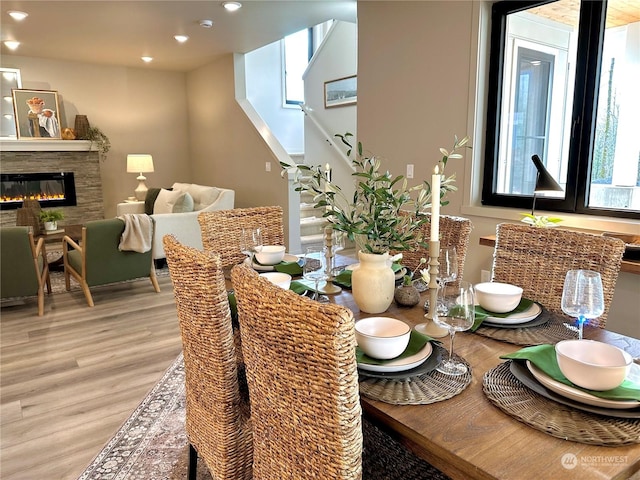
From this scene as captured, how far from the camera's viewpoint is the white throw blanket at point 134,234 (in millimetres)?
3814

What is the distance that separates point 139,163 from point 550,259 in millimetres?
6237

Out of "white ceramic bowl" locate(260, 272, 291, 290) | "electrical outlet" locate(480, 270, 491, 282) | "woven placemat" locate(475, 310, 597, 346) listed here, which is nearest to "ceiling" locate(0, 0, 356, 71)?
"electrical outlet" locate(480, 270, 491, 282)

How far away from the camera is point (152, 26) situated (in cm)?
465

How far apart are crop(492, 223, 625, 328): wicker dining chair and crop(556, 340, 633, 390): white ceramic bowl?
0.50 m

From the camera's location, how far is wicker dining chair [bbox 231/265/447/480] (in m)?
0.81

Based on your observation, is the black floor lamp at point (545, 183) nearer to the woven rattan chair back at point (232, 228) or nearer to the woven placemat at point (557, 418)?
the woven rattan chair back at point (232, 228)

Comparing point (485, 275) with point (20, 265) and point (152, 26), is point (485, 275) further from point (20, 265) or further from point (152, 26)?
point (152, 26)

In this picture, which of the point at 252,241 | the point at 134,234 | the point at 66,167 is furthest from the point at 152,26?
the point at 252,241

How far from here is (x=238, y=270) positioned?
3.37ft

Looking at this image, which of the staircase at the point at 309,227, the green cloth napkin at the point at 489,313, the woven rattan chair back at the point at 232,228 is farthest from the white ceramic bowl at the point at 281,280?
the staircase at the point at 309,227

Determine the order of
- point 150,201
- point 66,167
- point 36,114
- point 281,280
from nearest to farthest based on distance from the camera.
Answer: point 281,280, point 150,201, point 36,114, point 66,167

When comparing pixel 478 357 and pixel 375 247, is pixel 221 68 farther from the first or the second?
pixel 478 357

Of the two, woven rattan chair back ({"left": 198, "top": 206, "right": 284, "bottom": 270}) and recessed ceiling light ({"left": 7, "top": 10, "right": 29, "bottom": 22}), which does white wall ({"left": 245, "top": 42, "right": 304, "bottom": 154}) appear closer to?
recessed ceiling light ({"left": 7, "top": 10, "right": 29, "bottom": 22})

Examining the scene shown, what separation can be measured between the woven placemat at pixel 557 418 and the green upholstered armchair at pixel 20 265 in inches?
140
